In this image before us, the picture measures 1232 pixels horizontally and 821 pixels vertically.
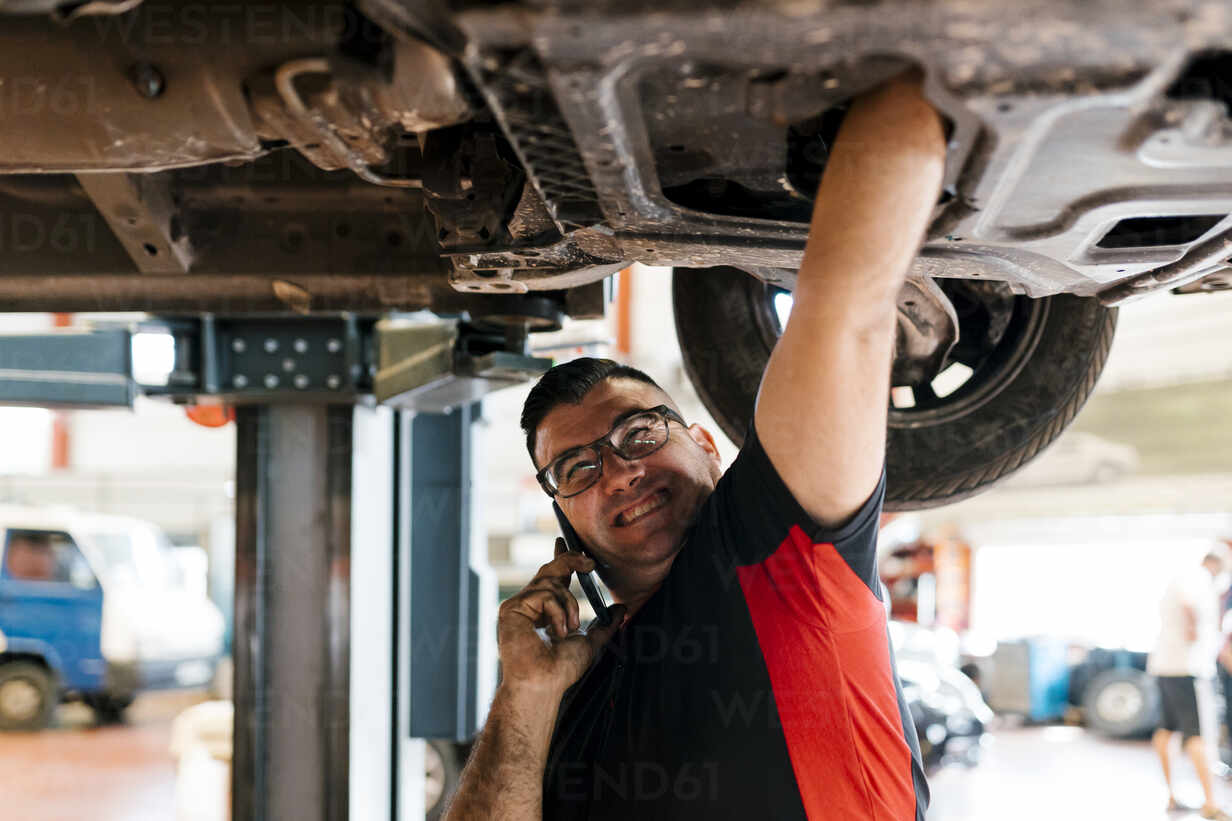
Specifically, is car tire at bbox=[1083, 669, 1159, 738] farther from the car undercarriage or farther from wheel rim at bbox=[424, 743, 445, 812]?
the car undercarriage

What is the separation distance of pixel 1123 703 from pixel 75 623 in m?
7.58

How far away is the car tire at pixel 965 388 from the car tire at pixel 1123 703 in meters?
6.49

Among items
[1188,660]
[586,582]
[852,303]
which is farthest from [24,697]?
[852,303]

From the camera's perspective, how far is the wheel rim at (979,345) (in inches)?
81.4

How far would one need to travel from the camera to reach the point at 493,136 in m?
1.43

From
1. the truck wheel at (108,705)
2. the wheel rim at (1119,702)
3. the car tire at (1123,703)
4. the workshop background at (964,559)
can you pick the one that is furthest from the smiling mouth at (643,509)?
the truck wheel at (108,705)

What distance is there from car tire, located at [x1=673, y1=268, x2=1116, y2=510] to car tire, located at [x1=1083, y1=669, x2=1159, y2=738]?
6490 mm

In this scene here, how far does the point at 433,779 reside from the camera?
437 cm

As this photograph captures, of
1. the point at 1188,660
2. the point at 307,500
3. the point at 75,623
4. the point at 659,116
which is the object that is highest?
the point at 659,116

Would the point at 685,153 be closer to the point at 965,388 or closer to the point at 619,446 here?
the point at 619,446

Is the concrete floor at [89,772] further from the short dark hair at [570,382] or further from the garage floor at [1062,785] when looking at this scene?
the short dark hair at [570,382]

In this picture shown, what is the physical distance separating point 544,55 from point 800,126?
51 cm

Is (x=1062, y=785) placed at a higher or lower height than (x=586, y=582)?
lower

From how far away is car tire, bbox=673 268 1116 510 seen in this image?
2033 mm
